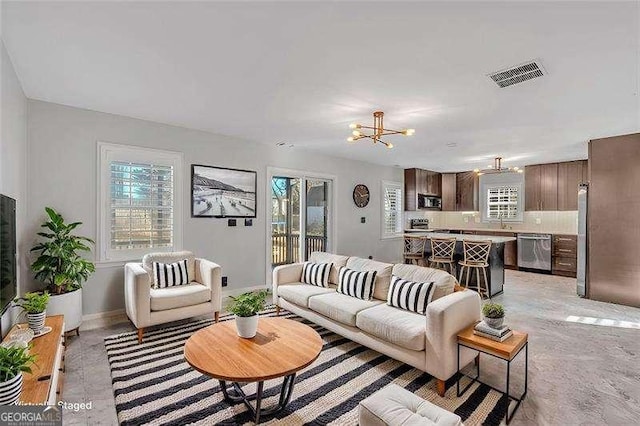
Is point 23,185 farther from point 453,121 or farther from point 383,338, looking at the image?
point 453,121

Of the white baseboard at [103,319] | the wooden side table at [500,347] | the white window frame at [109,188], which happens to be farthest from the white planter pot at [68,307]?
the wooden side table at [500,347]

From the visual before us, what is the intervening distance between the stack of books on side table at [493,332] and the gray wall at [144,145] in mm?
3541

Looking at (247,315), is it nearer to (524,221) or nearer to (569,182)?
(569,182)

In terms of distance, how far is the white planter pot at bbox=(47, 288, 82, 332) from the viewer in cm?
296

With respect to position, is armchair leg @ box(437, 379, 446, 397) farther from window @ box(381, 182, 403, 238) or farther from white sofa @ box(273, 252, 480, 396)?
window @ box(381, 182, 403, 238)

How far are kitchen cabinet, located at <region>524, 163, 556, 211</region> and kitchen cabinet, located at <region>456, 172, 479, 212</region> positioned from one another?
3.85ft

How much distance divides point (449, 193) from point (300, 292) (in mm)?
6674

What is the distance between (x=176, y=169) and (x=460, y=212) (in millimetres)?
7492

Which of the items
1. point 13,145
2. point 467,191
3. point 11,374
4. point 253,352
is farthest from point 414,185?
point 11,374

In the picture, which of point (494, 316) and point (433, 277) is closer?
point (494, 316)

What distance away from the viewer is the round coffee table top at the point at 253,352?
5.92 feet

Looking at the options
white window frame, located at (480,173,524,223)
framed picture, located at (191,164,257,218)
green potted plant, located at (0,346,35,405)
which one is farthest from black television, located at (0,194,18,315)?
white window frame, located at (480,173,524,223)

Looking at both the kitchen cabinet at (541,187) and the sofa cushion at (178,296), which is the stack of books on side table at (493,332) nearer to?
the sofa cushion at (178,296)

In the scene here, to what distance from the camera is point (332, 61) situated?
7.95 feet
